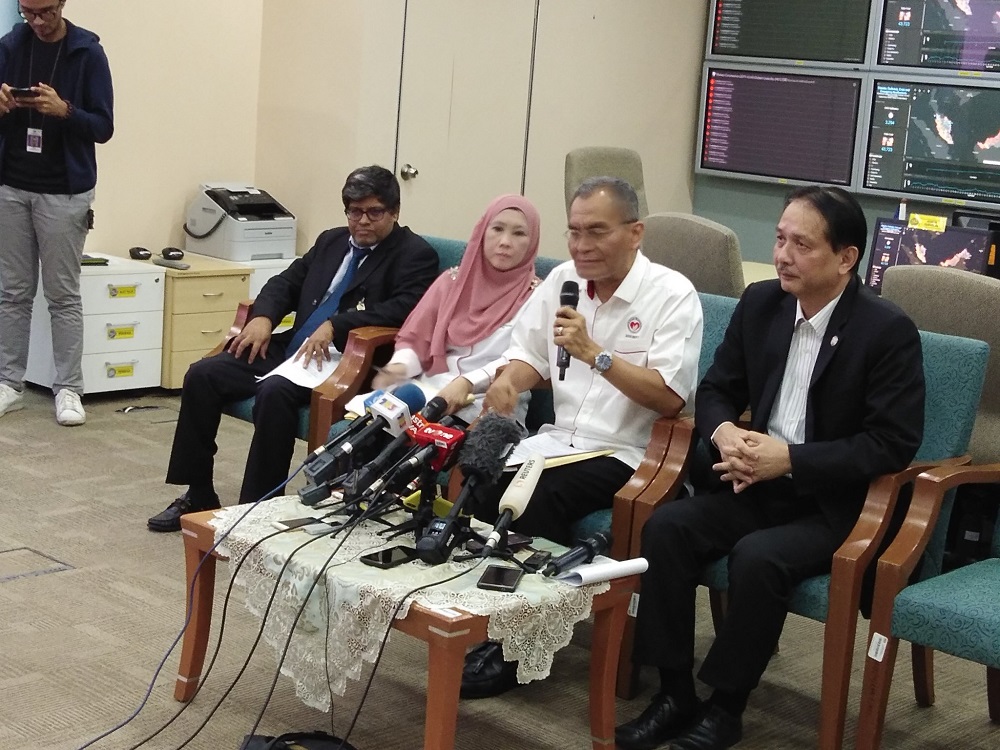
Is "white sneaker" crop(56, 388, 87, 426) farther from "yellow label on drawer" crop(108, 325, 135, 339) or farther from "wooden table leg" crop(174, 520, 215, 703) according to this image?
"wooden table leg" crop(174, 520, 215, 703)

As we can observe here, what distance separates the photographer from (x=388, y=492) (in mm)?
2629

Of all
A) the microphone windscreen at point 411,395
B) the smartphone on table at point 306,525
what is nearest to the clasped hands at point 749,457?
the microphone windscreen at point 411,395

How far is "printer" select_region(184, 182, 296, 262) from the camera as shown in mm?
5840

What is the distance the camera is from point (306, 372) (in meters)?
3.94

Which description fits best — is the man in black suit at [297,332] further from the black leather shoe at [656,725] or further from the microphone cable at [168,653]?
the black leather shoe at [656,725]

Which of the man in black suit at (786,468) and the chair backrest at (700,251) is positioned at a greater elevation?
the chair backrest at (700,251)

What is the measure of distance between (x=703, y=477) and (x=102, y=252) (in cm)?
349

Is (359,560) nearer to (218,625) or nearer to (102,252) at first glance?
(218,625)

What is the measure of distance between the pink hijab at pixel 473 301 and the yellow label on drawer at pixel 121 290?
2013mm

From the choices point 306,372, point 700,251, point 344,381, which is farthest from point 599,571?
point 700,251

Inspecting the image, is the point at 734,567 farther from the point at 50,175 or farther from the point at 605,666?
the point at 50,175

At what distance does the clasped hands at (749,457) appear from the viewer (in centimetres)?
284

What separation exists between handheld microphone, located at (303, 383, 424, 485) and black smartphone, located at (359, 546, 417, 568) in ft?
0.64

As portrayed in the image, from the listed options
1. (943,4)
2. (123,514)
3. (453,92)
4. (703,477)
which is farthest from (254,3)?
(703,477)
